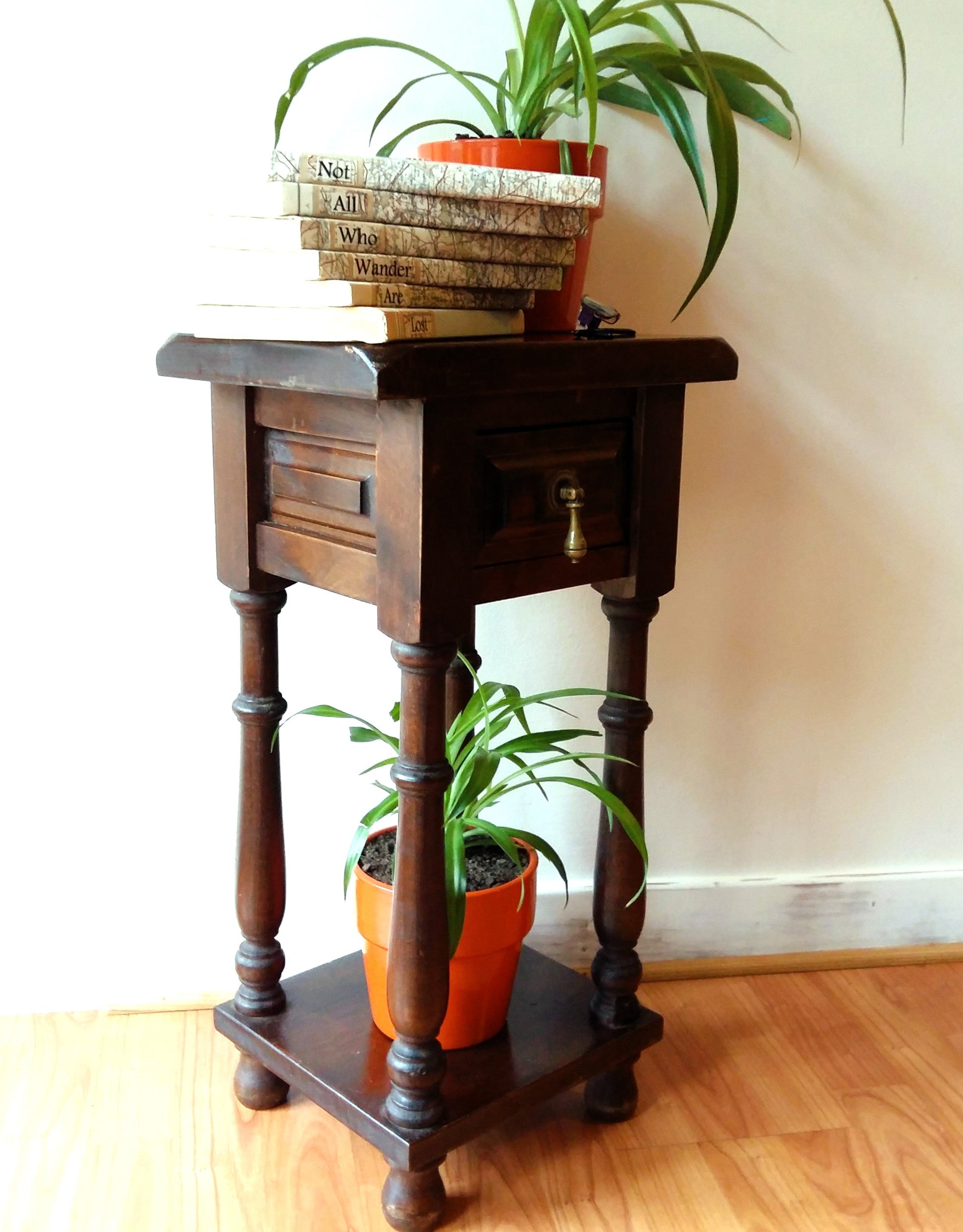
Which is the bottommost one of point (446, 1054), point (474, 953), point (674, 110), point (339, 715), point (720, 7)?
point (446, 1054)

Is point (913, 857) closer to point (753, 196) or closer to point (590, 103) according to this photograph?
point (753, 196)

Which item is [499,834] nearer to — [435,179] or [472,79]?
[435,179]

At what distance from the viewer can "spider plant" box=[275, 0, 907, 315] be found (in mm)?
1133

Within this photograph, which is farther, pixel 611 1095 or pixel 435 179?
pixel 611 1095

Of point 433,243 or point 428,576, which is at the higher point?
point 433,243

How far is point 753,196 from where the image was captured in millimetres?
1448

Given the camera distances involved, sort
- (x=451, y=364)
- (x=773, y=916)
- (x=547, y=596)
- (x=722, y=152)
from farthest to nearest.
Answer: (x=773, y=916) < (x=547, y=596) < (x=722, y=152) < (x=451, y=364)

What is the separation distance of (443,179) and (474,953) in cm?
73

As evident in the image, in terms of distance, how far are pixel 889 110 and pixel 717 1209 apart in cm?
127

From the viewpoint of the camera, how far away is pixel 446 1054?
4.04ft

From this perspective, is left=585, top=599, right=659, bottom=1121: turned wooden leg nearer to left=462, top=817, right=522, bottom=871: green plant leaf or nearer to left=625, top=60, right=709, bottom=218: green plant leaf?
left=462, top=817, right=522, bottom=871: green plant leaf

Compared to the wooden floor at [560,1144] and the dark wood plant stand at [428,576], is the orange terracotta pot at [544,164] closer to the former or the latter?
the dark wood plant stand at [428,576]

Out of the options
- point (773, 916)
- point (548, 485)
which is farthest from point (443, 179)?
point (773, 916)

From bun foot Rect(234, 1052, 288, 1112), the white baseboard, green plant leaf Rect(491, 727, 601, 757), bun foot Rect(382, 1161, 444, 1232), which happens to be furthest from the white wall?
bun foot Rect(382, 1161, 444, 1232)
